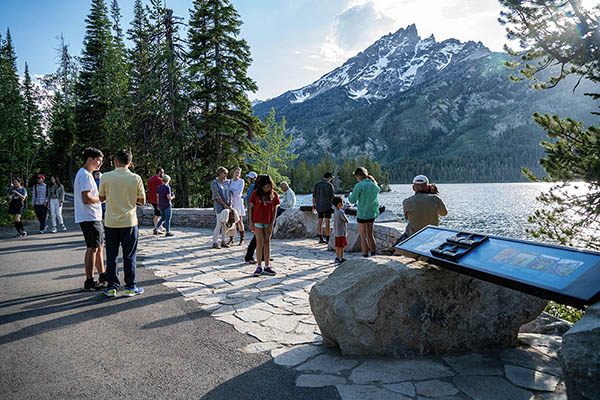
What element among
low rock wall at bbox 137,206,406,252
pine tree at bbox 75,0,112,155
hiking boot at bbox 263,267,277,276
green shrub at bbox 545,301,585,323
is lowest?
green shrub at bbox 545,301,585,323

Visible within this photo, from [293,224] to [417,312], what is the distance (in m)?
8.28

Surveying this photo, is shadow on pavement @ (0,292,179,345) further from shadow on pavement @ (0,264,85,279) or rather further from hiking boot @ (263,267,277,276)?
shadow on pavement @ (0,264,85,279)

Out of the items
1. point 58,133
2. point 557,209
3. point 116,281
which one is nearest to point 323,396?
point 116,281

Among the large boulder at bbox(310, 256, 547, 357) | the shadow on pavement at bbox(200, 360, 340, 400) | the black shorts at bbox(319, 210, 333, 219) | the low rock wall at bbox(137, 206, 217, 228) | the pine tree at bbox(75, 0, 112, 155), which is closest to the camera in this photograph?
the shadow on pavement at bbox(200, 360, 340, 400)

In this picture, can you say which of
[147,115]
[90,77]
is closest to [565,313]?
[147,115]

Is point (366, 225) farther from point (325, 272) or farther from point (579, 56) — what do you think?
point (579, 56)

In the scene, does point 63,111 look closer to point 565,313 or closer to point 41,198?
point 41,198

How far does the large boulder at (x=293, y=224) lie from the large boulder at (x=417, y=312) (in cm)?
790

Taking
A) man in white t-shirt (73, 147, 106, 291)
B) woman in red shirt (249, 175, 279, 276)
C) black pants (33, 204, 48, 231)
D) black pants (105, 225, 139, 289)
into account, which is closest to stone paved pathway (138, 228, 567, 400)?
woman in red shirt (249, 175, 279, 276)

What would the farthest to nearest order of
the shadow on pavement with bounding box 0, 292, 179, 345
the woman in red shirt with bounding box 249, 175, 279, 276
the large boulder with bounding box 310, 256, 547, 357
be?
the woman in red shirt with bounding box 249, 175, 279, 276
the shadow on pavement with bounding box 0, 292, 179, 345
the large boulder with bounding box 310, 256, 547, 357

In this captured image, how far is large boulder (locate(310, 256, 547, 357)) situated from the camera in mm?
3156

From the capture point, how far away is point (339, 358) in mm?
3258

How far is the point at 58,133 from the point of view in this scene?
35.3m

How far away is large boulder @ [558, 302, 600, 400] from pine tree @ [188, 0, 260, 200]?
1763cm
